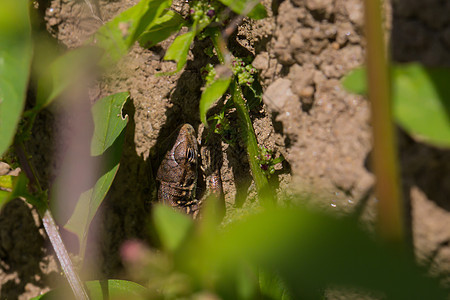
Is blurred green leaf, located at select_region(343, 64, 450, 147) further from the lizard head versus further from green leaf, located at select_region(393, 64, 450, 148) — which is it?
the lizard head

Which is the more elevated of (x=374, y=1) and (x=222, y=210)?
(x=374, y=1)

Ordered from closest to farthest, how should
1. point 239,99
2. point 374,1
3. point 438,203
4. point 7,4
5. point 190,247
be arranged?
point 190,247
point 374,1
point 438,203
point 7,4
point 239,99

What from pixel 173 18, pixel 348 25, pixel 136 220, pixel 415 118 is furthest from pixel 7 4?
pixel 136 220

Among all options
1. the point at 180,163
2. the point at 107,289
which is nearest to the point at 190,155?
the point at 180,163

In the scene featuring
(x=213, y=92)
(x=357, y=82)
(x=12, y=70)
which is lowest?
(x=213, y=92)

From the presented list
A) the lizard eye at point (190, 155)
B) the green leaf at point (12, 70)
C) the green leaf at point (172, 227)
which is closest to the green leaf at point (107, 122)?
the lizard eye at point (190, 155)

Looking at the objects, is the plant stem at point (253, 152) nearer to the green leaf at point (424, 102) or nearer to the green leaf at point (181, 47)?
the green leaf at point (181, 47)

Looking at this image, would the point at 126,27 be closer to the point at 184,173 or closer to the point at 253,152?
the point at 253,152

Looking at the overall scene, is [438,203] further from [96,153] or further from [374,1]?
[96,153]
